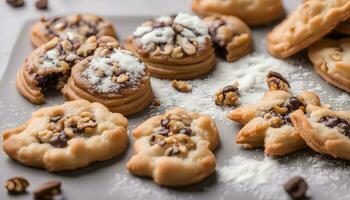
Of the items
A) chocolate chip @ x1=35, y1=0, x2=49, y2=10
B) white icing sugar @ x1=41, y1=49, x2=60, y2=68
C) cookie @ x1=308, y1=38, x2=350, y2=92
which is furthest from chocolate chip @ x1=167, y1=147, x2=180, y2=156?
chocolate chip @ x1=35, y1=0, x2=49, y2=10

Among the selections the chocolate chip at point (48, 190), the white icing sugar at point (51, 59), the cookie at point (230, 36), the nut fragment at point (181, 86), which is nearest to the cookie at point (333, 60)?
the cookie at point (230, 36)

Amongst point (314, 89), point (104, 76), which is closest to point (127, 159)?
point (104, 76)

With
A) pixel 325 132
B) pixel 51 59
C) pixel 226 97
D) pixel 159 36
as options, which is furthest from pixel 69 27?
pixel 325 132

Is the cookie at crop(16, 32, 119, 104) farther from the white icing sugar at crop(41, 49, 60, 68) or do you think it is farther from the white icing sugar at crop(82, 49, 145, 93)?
the white icing sugar at crop(82, 49, 145, 93)

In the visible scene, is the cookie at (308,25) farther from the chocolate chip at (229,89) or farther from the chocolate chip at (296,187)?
the chocolate chip at (296,187)

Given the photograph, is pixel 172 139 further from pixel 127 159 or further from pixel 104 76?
pixel 104 76

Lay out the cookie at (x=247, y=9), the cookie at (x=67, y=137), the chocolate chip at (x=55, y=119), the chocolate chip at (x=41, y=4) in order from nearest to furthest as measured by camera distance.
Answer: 1. the cookie at (x=67, y=137)
2. the chocolate chip at (x=55, y=119)
3. the cookie at (x=247, y=9)
4. the chocolate chip at (x=41, y=4)
